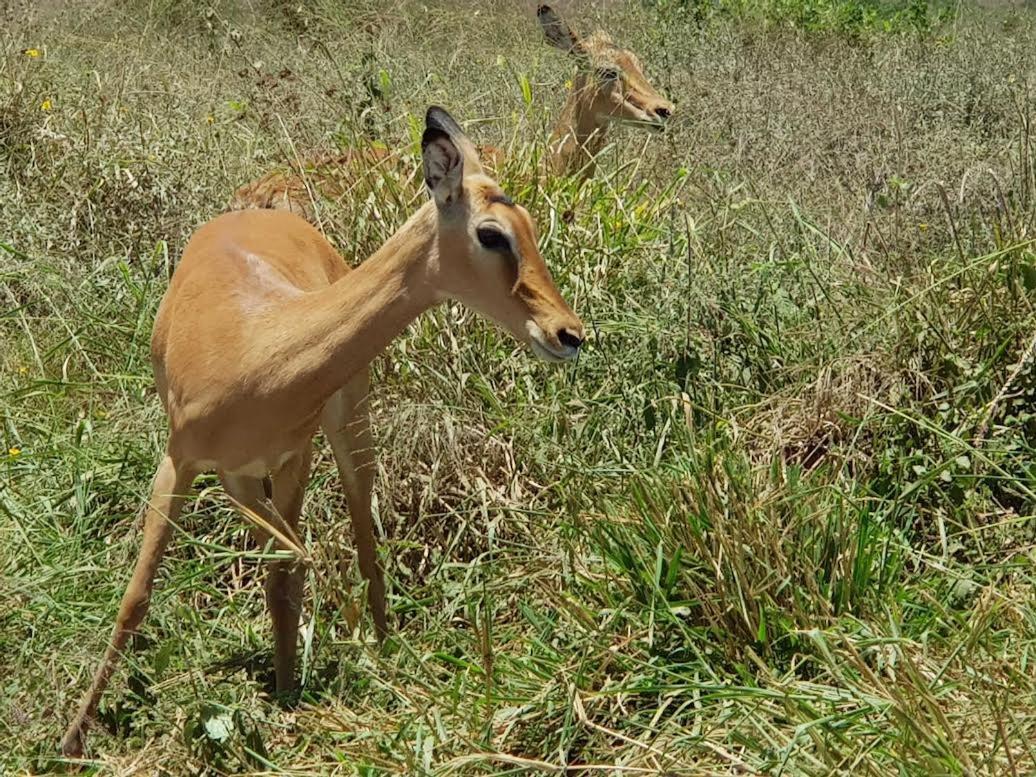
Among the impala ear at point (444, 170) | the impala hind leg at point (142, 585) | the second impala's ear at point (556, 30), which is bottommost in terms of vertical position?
the second impala's ear at point (556, 30)

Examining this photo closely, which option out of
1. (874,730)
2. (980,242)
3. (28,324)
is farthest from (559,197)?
(874,730)

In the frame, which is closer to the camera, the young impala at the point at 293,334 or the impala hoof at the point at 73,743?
the young impala at the point at 293,334

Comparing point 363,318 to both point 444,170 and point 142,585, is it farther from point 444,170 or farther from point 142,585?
point 142,585

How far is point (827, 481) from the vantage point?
3.94m

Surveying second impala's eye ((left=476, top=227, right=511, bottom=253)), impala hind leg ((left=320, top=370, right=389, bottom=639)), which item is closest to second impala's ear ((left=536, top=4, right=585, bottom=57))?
impala hind leg ((left=320, top=370, right=389, bottom=639))

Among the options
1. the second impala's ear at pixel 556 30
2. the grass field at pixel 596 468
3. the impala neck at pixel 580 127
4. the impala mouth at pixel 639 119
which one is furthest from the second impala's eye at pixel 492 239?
the second impala's ear at pixel 556 30

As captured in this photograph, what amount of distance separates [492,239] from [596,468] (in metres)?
0.80

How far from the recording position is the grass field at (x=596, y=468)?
10.9 feet

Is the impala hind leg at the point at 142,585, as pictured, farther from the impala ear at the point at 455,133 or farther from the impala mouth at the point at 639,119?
the impala mouth at the point at 639,119

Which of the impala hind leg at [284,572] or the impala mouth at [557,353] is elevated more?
the impala mouth at [557,353]

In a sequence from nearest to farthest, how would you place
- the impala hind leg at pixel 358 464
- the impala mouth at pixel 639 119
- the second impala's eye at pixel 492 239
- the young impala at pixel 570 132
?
the second impala's eye at pixel 492 239
the impala hind leg at pixel 358 464
the young impala at pixel 570 132
the impala mouth at pixel 639 119

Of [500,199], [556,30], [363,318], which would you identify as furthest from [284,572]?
[556,30]

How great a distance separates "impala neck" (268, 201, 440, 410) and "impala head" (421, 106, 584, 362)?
5 cm

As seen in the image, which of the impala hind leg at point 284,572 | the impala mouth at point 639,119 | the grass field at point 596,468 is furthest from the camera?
the impala mouth at point 639,119
